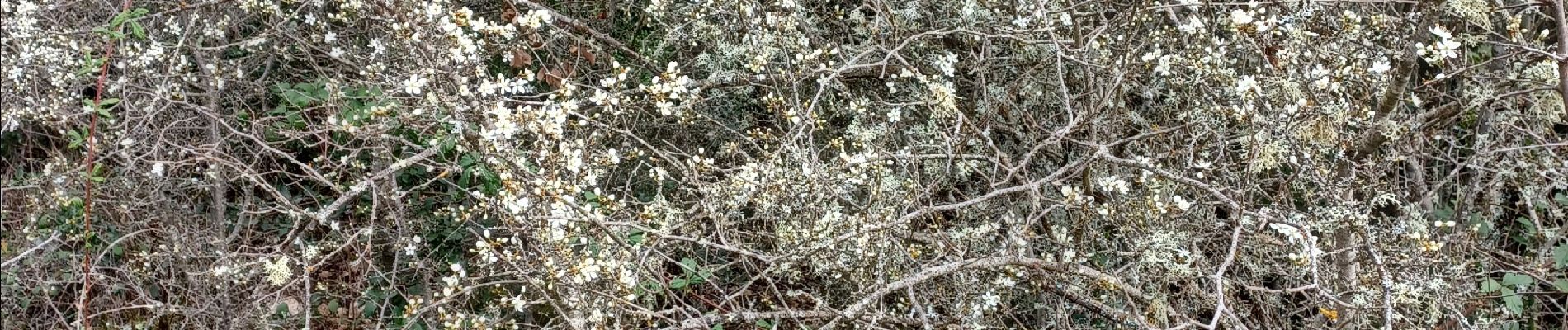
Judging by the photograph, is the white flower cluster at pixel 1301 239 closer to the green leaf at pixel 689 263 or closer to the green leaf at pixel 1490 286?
the green leaf at pixel 1490 286

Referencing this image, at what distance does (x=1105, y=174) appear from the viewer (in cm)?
362

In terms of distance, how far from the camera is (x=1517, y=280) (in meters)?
3.82

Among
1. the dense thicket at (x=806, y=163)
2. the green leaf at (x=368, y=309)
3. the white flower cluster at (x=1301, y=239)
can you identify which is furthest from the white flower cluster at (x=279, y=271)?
the white flower cluster at (x=1301, y=239)

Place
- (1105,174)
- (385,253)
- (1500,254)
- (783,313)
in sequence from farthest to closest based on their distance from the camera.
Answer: (385,253)
(1500,254)
(1105,174)
(783,313)

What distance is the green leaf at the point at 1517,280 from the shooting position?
3.80 meters

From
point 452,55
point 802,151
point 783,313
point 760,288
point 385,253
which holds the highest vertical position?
point 452,55

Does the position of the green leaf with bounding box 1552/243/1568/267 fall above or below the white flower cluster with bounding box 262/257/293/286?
below

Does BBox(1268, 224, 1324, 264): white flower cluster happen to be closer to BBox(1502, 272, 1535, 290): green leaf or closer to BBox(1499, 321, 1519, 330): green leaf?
BBox(1499, 321, 1519, 330): green leaf

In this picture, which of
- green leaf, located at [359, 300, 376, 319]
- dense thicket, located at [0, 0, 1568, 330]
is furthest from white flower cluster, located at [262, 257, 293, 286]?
green leaf, located at [359, 300, 376, 319]

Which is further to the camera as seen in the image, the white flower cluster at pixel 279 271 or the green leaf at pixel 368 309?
the green leaf at pixel 368 309

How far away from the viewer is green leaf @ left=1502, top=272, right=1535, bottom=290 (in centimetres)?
380

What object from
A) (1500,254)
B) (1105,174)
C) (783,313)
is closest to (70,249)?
(783,313)

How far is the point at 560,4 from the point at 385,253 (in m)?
1.17

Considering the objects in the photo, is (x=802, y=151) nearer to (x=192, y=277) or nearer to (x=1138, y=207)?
(x=1138, y=207)
